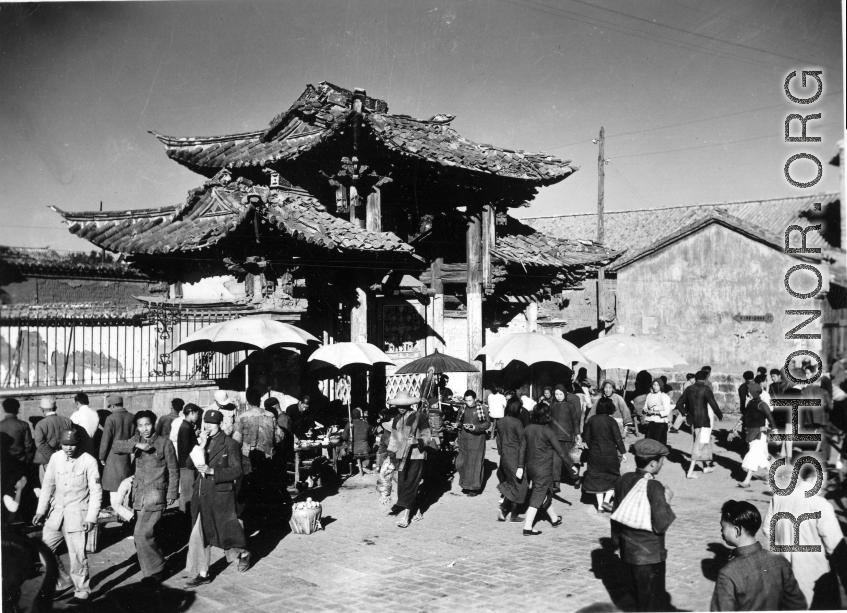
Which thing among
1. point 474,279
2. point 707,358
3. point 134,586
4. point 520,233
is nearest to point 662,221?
point 707,358

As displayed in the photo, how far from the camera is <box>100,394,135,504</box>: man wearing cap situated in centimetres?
883

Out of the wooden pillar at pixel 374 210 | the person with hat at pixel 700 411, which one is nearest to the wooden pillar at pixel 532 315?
the wooden pillar at pixel 374 210

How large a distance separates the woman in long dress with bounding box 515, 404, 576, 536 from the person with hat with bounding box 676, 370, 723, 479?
166 inches

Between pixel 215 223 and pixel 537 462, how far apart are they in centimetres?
999

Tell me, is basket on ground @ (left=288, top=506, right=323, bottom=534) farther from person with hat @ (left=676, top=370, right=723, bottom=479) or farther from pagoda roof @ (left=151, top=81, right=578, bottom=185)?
pagoda roof @ (left=151, top=81, right=578, bottom=185)

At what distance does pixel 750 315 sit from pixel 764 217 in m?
10.6

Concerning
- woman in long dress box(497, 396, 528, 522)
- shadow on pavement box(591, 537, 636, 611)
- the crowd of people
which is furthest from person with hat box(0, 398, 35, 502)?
shadow on pavement box(591, 537, 636, 611)

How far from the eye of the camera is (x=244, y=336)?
1163 cm

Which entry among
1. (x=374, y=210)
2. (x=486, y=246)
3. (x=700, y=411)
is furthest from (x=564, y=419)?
(x=486, y=246)

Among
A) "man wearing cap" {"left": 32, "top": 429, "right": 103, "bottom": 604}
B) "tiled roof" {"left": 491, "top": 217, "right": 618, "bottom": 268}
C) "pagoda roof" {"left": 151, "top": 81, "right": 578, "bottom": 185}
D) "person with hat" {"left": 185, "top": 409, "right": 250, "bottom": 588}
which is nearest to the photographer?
"man wearing cap" {"left": 32, "top": 429, "right": 103, "bottom": 604}

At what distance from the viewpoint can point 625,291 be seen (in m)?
26.6

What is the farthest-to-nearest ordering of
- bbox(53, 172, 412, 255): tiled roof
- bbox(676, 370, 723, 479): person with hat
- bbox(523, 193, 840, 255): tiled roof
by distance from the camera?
1. bbox(523, 193, 840, 255): tiled roof
2. bbox(53, 172, 412, 255): tiled roof
3. bbox(676, 370, 723, 479): person with hat

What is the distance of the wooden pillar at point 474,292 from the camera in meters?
17.3

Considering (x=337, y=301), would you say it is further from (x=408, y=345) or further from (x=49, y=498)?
(x=49, y=498)
